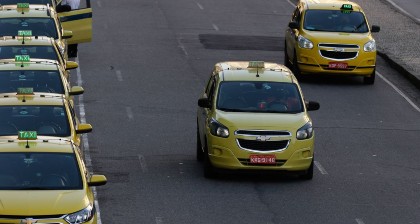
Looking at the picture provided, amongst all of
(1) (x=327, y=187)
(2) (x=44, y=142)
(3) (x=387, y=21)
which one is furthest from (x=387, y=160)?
(3) (x=387, y=21)

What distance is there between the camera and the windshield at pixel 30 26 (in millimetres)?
30625

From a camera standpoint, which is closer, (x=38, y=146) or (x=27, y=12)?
(x=38, y=146)

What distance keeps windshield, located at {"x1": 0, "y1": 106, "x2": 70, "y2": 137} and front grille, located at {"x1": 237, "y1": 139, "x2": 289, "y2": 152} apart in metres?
3.15

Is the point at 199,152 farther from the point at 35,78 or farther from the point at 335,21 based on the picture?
the point at 335,21

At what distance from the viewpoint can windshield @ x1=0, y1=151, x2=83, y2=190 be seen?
16766 millimetres

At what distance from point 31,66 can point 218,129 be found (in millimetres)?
3846

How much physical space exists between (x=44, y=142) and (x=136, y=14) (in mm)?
28985

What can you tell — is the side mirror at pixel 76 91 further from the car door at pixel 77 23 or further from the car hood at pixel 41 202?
the car door at pixel 77 23

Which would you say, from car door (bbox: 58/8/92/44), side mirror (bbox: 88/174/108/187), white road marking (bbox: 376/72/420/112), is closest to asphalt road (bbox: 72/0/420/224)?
white road marking (bbox: 376/72/420/112)

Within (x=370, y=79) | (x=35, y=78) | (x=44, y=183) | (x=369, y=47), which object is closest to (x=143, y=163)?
(x=35, y=78)

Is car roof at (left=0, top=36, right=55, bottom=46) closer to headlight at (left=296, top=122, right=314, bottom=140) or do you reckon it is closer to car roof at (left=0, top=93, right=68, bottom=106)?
car roof at (left=0, top=93, right=68, bottom=106)

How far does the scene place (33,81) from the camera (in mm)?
24047

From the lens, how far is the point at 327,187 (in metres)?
22.3

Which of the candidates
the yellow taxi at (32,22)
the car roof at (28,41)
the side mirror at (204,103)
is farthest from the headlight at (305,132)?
the yellow taxi at (32,22)
